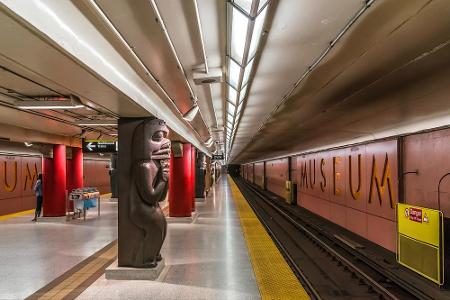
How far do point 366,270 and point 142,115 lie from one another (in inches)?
204

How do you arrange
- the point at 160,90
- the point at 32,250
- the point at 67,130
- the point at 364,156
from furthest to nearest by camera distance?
the point at 67,130
the point at 364,156
the point at 32,250
the point at 160,90

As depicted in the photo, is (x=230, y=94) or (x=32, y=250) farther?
(x=32, y=250)

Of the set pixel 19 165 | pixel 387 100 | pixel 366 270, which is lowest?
pixel 366 270

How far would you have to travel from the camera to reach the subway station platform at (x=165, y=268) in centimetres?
488

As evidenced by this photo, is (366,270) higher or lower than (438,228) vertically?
lower

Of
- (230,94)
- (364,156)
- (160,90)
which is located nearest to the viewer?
(160,90)

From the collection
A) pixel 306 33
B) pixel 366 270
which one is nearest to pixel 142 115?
pixel 306 33

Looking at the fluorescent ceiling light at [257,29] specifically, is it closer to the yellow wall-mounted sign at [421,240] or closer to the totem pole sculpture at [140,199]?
the totem pole sculpture at [140,199]

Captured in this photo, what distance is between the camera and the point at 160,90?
19.9 feet

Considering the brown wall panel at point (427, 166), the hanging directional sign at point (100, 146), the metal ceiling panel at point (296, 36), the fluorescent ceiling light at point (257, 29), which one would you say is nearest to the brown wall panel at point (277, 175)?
the hanging directional sign at point (100, 146)

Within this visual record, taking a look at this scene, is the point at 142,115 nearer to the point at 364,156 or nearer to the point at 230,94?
the point at 230,94

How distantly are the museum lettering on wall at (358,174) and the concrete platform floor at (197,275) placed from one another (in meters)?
3.24

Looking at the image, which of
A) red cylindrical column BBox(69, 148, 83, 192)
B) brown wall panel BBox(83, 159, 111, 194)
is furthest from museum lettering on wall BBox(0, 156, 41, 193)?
brown wall panel BBox(83, 159, 111, 194)

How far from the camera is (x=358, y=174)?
30.8ft
